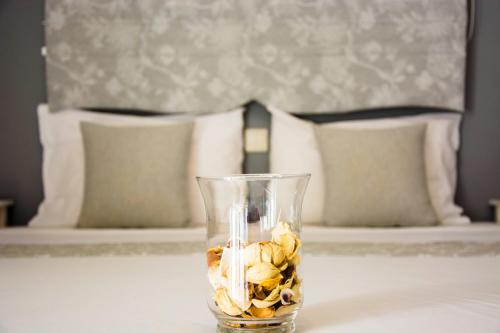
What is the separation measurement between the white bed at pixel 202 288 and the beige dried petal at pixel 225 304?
80 millimetres

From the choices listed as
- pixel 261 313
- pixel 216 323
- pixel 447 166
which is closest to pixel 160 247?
pixel 216 323

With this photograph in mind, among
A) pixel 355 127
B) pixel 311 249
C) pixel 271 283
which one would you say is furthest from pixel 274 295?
pixel 355 127

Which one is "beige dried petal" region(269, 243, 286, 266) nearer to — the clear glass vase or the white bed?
the clear glass vase

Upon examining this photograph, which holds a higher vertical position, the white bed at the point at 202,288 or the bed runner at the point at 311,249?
the white bed at the point at 202,288

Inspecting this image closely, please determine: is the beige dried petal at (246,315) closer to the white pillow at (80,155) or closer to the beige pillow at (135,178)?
the beige pillow at (135,178)

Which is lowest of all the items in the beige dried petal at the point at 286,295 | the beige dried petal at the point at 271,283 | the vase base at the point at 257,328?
the vase base at the point at 257,328

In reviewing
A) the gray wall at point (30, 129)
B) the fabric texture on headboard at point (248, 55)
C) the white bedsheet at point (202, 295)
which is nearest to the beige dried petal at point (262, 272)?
the white bedsheet at point (202, 295)

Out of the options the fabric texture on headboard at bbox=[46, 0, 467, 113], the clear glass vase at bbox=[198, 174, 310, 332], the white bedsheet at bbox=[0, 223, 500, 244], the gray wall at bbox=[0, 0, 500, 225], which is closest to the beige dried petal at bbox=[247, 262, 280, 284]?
the clear glass vase at bbox=[198, 174, 310, 332]

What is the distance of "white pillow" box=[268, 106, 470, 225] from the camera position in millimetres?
2482

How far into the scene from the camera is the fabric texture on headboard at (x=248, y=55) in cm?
276

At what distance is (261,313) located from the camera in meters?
0.72

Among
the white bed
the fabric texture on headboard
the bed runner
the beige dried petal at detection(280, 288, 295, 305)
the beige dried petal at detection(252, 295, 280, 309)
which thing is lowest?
the bed runner

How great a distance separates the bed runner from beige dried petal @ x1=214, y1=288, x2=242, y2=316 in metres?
0.80

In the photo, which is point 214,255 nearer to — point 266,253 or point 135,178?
point 266,253
